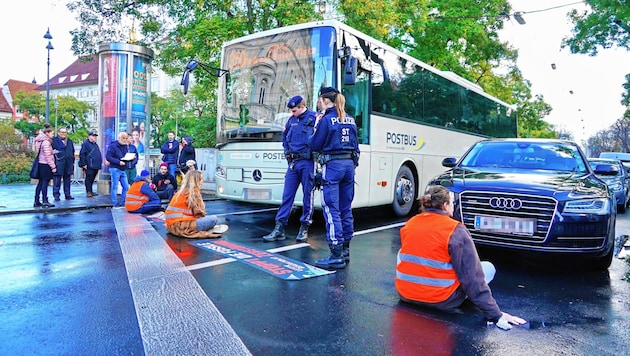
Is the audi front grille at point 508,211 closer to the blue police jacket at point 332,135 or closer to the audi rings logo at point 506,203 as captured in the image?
the audi rings logo at point 506,203

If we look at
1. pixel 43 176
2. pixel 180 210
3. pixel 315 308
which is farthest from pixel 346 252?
pixel 43 176

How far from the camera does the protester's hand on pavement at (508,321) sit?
342 cm

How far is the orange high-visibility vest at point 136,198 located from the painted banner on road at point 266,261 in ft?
11.7

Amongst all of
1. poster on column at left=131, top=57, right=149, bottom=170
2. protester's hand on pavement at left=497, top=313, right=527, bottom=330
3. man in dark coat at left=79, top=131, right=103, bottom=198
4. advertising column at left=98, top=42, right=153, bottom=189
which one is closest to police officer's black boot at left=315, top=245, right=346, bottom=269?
protester's hand on pavement at left=497, top=313, right=527, bottom=330

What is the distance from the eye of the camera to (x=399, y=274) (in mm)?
3900

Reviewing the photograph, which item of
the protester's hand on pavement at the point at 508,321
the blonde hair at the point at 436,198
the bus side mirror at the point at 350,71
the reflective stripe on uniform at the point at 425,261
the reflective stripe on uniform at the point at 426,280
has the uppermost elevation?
the bus side mirror at the point at 350,71

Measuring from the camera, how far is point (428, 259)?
3.61 m

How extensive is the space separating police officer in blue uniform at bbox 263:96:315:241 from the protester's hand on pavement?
3527mm

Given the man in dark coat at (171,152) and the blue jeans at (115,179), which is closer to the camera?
the blue jeans at (115,179)

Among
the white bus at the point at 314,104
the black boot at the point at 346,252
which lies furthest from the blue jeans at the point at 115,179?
the black boot at the point at 346,252

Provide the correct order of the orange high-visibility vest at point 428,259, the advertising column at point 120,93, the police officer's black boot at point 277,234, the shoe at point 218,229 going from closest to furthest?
1. the orange high-visibility vest at point 428,259
2. the police officer's black boot at point 277,234
3. the shoe at point 218,229
4. the advertising column at point 120,93

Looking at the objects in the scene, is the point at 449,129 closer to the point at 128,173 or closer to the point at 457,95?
the point at 457,95

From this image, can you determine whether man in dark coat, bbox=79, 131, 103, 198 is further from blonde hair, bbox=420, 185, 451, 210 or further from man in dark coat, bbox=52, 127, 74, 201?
blonde hair, bbox=420, 185, 451, 210

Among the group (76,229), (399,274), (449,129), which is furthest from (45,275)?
(449,129)
